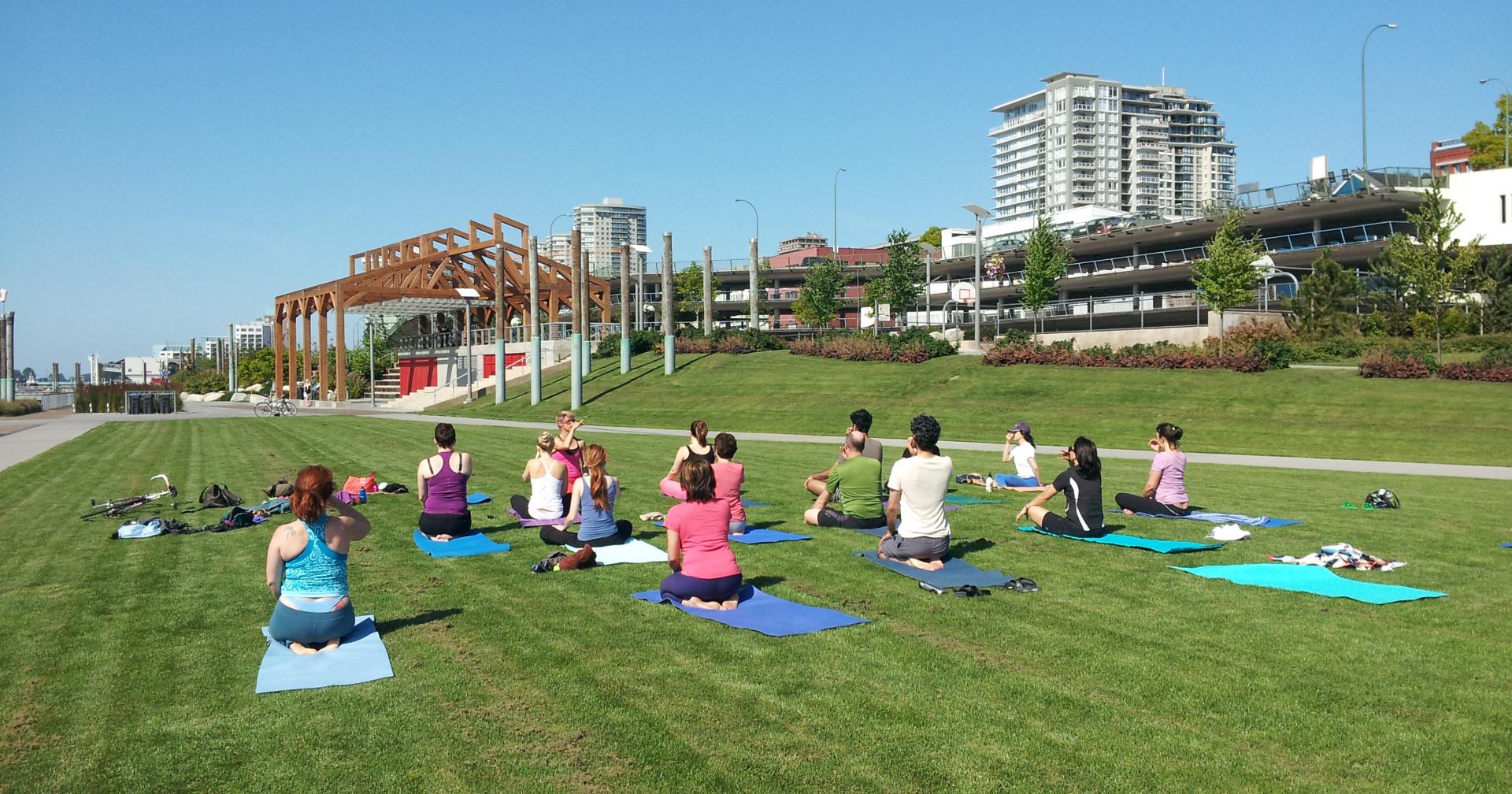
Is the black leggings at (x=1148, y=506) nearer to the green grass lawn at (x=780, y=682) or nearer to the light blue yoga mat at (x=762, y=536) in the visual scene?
the green grass lawn at (x=780, y=682)

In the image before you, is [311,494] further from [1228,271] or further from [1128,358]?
[1228,271]

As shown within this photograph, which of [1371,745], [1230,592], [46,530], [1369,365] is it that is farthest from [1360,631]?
[1369,365]

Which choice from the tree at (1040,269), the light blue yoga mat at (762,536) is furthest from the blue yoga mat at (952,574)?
the tree at (1040,269)

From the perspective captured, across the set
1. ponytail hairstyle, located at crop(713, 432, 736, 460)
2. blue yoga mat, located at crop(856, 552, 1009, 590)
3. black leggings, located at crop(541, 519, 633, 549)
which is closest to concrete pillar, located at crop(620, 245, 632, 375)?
black leggings, located at crop(541, 519, 633, 549)

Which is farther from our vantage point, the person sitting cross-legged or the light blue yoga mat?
the light blue yoga mat

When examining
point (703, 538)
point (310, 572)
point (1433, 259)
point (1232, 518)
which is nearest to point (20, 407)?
point (310, 572)

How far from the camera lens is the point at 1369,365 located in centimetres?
3156

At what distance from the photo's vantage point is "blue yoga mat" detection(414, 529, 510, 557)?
11.1 meters

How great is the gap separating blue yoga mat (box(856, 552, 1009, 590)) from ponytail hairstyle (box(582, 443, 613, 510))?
3.03 metres

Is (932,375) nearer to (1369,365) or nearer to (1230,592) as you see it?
(1369,365)

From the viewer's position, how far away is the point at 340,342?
60594 millimetres

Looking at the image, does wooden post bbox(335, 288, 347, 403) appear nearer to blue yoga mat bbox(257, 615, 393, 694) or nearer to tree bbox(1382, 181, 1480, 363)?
tree bbox(1382, 181, 1480, 363)

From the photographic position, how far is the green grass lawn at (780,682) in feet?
17.0

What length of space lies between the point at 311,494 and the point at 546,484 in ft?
17.6
